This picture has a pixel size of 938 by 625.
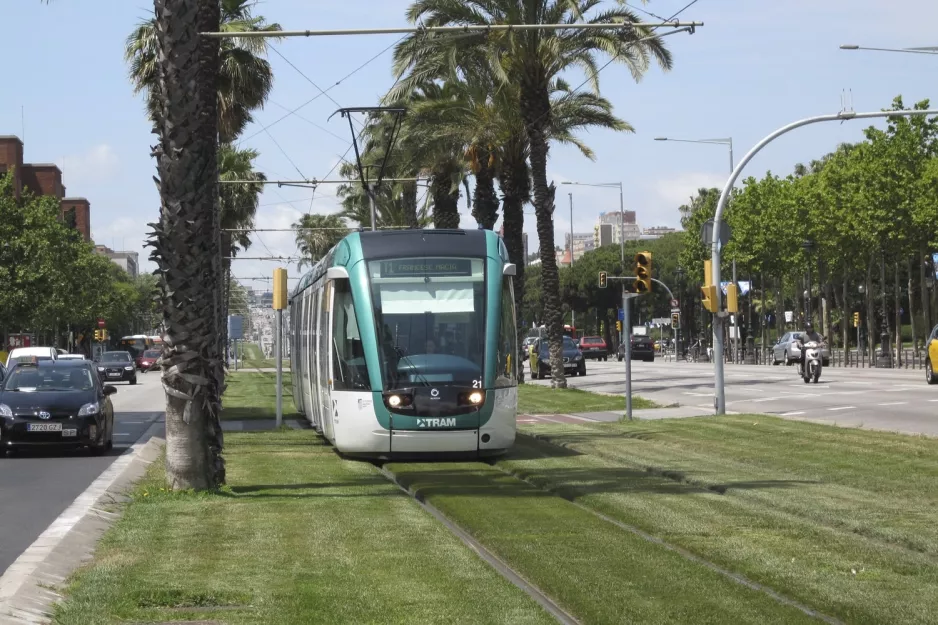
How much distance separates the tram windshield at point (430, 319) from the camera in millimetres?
18641

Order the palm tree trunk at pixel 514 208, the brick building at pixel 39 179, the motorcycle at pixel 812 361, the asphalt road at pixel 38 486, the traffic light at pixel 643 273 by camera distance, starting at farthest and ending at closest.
A: the brick building at pixel 39 179
the palm tree trunk at pixel 514 208
the motorcycle at pixel 812 361
the traffic light at pixel 643 273
the asphalt road at pixel 38 486

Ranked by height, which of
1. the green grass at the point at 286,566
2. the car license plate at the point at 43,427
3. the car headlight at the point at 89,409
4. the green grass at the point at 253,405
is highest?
the car headlight at the point at 89,409

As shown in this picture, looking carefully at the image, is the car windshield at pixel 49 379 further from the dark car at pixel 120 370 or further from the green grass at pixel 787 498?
the dark car at pixel 120 370

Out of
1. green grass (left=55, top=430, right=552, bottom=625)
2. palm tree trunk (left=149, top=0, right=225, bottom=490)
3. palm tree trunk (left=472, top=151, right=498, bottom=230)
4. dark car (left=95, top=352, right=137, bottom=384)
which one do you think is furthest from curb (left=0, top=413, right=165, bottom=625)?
dark car (left=95, top=352, right=137, bottom=384)

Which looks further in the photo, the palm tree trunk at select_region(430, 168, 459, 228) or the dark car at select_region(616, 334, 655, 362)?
the dark car at select_region(616, 334, 655, 362)

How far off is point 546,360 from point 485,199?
10965 millimetres

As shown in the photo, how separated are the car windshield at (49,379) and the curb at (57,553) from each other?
18.4ft

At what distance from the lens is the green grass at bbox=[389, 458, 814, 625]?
313 inches

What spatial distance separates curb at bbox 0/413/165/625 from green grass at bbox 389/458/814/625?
3026 mm

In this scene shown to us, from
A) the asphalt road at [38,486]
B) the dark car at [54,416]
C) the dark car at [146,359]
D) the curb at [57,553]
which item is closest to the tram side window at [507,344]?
the curb at [57,553]

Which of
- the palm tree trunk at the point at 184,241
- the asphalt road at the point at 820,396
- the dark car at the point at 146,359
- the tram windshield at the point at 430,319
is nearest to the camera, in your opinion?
the palm tree trunk at the point at 184,241

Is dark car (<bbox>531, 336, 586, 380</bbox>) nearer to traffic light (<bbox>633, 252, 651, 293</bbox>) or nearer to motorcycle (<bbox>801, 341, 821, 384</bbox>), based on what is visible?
motorcycle (<bbox>801, 341, 821, 384</bbox>)

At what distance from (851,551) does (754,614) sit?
2546 mm

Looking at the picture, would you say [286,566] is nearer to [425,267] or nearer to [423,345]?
[423,345]
